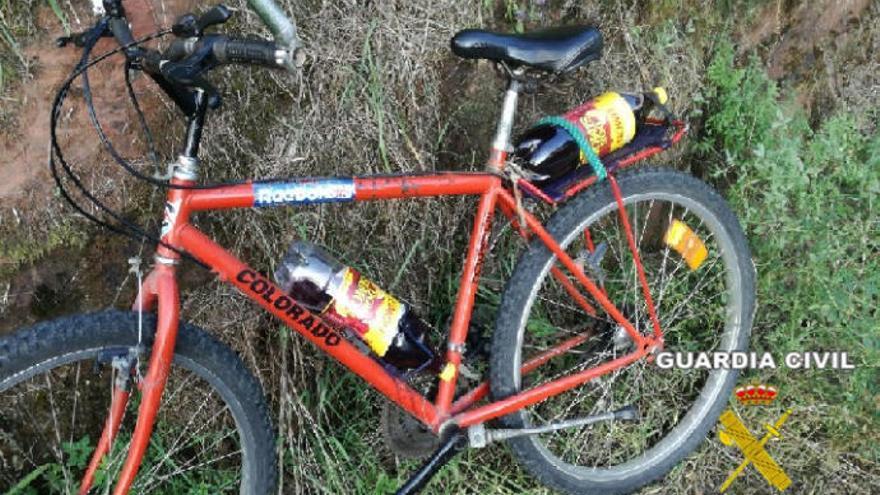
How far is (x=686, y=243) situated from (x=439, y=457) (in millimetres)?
1081

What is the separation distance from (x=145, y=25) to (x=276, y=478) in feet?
4.35

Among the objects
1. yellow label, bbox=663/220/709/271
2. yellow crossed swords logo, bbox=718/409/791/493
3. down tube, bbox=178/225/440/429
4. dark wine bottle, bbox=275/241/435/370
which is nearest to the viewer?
down tube, bbox=178/225/440/429

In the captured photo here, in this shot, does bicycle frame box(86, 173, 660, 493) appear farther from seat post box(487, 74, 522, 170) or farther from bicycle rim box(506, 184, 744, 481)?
bicycle rim box(506, 184, 744, 481)

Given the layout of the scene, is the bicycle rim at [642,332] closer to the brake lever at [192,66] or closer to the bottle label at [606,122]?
the bottle label at [606,122]

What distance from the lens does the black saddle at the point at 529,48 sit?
220 centimetres

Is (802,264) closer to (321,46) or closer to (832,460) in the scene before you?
(832,460)

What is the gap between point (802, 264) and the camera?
3129 millimetres

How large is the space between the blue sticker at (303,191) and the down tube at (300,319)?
→ 0.17m

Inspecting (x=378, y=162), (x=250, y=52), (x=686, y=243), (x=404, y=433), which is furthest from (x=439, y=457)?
(x=250, y=52)

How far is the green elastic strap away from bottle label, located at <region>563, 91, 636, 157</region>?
2 centimetres

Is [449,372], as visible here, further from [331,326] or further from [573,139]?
[573,139]

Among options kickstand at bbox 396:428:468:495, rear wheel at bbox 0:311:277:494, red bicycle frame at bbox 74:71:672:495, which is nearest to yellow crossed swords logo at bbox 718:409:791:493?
red bicycle frame at bbox 74:71:672:495

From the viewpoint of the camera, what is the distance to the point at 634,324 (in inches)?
111

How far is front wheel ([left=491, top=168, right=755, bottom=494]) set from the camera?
2490 millimetres
